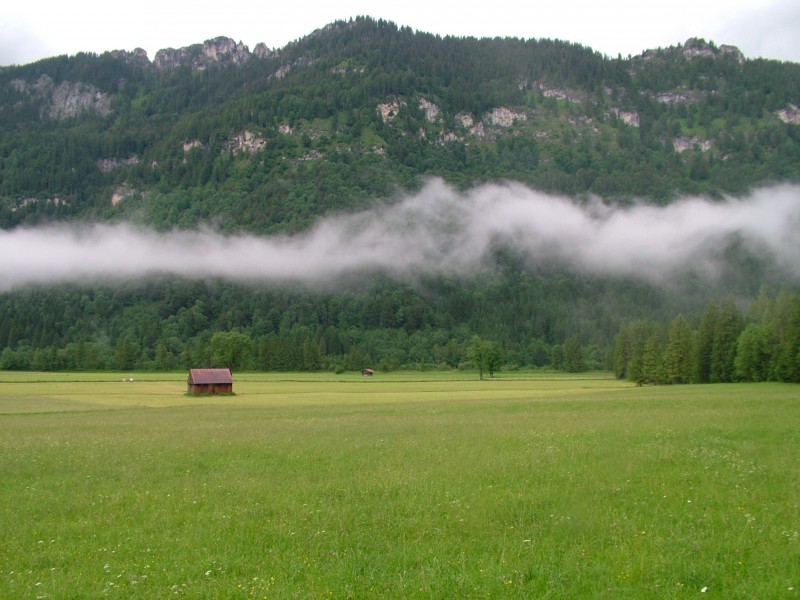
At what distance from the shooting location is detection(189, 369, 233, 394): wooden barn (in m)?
83.2

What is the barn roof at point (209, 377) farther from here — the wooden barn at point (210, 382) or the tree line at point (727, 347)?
the tree line at point (727, 347)

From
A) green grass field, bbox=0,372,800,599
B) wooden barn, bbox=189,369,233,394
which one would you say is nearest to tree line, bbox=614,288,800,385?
green grass field, bbox=0,372,800,599

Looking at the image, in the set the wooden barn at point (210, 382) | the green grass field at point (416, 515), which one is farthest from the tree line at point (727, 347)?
the wooden barn at point (210, 382)

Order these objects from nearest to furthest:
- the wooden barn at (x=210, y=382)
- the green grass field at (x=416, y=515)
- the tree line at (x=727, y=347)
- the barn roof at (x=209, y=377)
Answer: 1. the green grass field at (x=416, y=515)
2. the tree line at (x=727, y=347)
3. the wooden barn at (x=210, y=382)
4. the barn roof at (x=209, y=377)

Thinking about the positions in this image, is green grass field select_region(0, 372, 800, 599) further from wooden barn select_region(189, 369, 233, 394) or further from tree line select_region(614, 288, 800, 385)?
wooden barn select_region(189, 369, 233, 394)

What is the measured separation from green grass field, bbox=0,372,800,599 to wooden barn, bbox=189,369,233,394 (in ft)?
178

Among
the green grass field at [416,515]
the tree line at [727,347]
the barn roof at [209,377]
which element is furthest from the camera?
the barn roof at [209,377]

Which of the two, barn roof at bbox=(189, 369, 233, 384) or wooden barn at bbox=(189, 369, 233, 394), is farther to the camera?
barn roof at bbox=(189, 369, 233, 384)

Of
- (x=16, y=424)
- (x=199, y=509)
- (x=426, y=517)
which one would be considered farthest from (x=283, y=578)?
(x=16, y=424)

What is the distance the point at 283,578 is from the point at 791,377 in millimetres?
75389

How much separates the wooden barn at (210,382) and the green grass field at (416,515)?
54.3 meters

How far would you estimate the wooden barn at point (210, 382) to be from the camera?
8325cm

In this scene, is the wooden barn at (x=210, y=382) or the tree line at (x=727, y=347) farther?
the wooden barn at (x=210, y=382)

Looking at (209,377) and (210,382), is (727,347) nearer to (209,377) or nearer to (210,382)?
(210,382)
